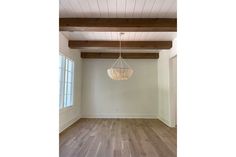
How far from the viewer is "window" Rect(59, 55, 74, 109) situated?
627cm

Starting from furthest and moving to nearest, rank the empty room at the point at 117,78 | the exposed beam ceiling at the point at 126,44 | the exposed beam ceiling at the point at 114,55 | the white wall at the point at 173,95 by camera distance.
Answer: the exposed beam ceiling at the point at 114,55 → the white wall at the point at 173,95 → the exposed beam ceiling at the point at 126,44 → the empty room at the point at 117,78

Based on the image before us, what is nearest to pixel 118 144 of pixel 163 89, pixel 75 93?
pixel 75 93

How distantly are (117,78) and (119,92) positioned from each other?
3030 millimetres

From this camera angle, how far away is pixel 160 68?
8695mm

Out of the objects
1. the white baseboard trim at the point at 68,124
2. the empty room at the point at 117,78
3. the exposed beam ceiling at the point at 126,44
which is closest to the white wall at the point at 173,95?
the empty room at the point at 117,78

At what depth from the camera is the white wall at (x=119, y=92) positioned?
30.1ft

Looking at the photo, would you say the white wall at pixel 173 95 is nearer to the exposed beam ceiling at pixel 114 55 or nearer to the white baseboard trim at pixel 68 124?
the exposed beam ceiling at pixel 114 55

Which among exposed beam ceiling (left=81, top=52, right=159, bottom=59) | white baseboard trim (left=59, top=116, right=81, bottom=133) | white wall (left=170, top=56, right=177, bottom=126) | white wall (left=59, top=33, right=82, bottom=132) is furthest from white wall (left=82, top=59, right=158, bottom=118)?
white wall (left=170, top=56, right=177, bottom=126)

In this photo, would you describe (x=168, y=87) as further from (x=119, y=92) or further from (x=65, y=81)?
(x=65, y=81)

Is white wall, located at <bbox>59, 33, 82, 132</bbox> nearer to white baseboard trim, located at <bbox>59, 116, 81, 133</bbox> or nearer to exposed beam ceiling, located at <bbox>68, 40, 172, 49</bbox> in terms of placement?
white baseboard trim, located at <bbox>59, 116, 81, 133</bbox>
